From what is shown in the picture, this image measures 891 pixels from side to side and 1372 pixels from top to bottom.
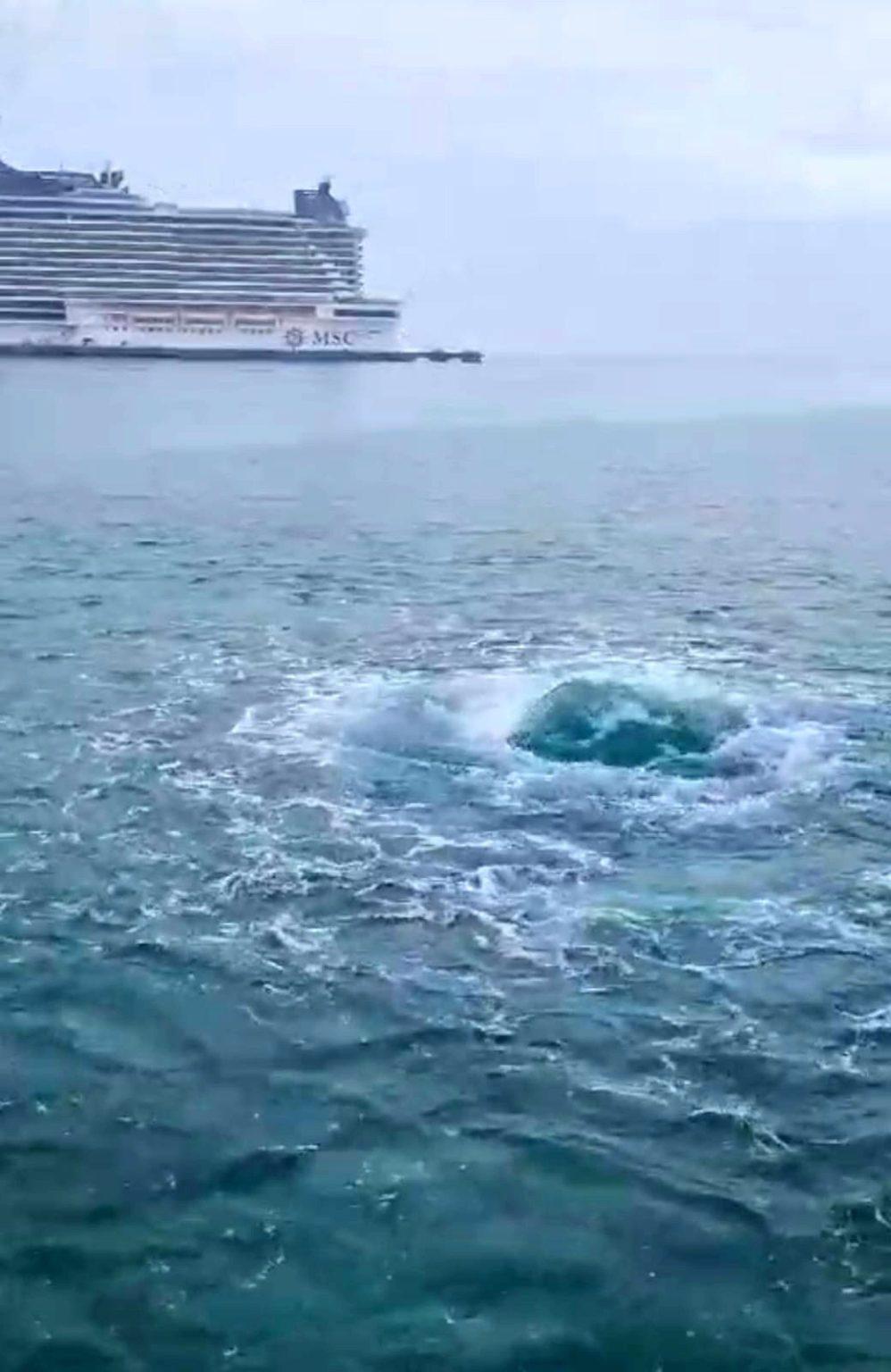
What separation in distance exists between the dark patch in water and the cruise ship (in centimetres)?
14021

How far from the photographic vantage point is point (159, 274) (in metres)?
163

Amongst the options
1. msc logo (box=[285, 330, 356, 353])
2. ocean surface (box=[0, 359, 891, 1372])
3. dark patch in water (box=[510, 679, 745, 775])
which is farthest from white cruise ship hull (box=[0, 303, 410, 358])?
dark patch in water (box=[510, 679, 745, 775])

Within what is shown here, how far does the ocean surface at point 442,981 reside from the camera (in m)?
13.7

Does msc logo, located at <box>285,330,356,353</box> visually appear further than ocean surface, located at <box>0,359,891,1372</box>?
Yes

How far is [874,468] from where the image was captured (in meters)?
83.3

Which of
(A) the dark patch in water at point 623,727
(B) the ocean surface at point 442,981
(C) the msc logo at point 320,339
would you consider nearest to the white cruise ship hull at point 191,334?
(C) the msc logo at point 320,339

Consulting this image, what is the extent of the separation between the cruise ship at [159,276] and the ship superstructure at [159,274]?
9 cm

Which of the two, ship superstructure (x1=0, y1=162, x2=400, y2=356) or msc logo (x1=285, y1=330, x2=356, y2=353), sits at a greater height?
ship superstructure (x1=0, y1=162, x2=400, y2=356)

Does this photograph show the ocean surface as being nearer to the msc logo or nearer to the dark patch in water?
the dark patch in water

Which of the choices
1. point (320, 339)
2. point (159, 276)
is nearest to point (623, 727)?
point (159, 276)

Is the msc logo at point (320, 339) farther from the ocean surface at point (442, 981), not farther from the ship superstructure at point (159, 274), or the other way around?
the ocean surface at point (442, 981)

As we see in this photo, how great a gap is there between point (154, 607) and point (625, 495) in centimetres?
3137

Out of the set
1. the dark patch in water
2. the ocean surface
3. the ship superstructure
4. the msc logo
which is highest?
the ship superstructure

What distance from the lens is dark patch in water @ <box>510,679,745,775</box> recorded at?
27.8 meters
